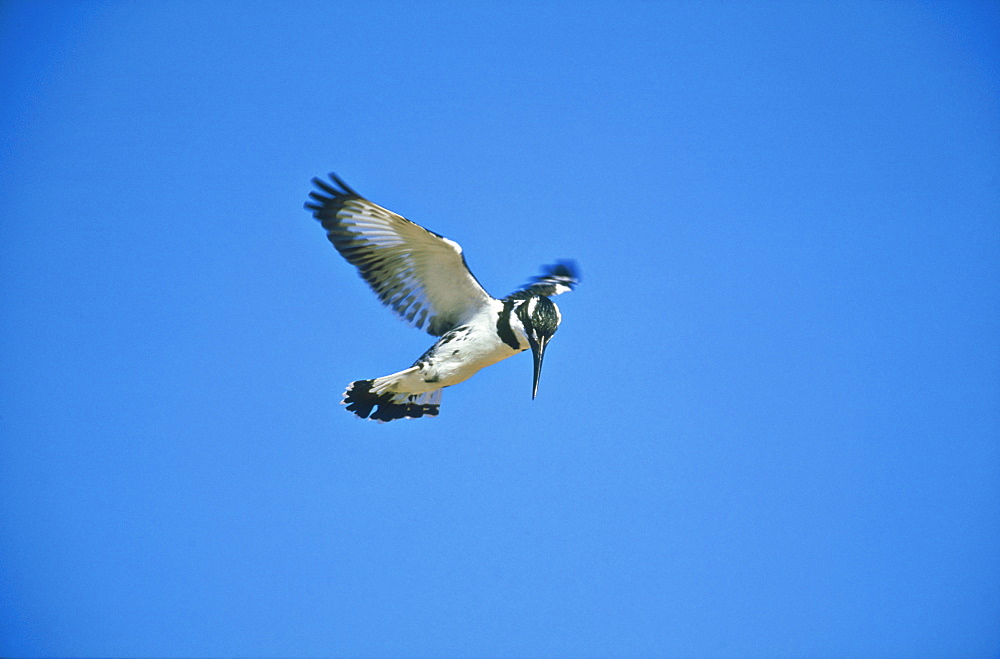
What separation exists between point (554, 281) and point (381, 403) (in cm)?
145

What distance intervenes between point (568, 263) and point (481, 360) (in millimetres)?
1607

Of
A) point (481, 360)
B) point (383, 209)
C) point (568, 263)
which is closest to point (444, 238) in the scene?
point (383, 209)

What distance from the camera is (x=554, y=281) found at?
6.43 metres

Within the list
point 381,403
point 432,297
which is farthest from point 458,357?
point 381,403

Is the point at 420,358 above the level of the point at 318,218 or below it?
below

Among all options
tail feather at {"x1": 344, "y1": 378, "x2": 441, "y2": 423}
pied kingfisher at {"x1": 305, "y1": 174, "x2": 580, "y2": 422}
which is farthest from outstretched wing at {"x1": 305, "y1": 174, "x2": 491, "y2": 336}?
tail feather at {"x1": 344, "y1": 378, "x2": 441, "y2": 423}

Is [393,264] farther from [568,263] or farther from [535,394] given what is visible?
[568,263]

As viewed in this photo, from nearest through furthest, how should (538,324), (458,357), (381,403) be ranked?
(538,324), (458,357), (381,403)

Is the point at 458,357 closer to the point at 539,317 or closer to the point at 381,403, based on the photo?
the point at 539,317

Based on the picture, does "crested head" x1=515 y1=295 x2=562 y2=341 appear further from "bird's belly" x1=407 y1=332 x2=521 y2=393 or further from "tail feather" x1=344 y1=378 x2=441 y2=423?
"tail feather" x1=344 y1=378 x2=441 y2=423

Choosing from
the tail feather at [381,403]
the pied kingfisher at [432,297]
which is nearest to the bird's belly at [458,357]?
the pied kingfisher at [432,297]

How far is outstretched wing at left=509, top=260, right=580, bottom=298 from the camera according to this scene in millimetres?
5776

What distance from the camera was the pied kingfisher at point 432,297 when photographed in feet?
17.5

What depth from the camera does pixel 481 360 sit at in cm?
548
